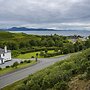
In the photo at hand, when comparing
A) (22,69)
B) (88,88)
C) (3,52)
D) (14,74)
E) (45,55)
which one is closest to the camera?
(88,88)

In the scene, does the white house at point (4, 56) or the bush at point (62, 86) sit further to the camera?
the white house at point (4, 56)

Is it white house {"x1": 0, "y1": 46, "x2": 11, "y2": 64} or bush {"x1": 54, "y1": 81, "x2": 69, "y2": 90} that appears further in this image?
white house {"x1": 0, "y1": 46, "x2": 11, "y2": 64}

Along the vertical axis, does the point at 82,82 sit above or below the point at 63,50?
above

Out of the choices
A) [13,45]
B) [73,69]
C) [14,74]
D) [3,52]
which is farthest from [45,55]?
[73,69]

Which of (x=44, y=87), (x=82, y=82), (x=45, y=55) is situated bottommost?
(x=45, y=55)

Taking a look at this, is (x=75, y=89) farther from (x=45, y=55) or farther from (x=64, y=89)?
(x=45, y=55)

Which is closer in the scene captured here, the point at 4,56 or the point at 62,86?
the point at 62,86

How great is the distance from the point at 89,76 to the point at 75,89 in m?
1.55

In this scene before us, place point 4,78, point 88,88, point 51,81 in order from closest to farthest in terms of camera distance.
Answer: point 88,88 < point 51,81 < point 4,78

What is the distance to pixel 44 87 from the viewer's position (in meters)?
19.5

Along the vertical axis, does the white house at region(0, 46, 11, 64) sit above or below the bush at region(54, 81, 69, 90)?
below

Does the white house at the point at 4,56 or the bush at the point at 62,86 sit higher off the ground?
the bush at the point at 62,86

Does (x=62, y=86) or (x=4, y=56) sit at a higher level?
(x=62, y=86)

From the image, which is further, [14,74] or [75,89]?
[14,74]
